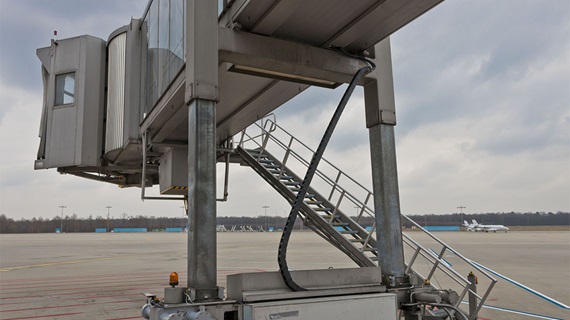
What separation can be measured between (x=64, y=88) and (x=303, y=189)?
33.2ft

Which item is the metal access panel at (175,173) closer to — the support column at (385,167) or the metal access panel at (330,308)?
the support column at (385,167)

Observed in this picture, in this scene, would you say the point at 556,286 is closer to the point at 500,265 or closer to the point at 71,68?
the point at 500,265

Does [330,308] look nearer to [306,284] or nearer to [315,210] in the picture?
[306,284]

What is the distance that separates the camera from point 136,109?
34.9 ft

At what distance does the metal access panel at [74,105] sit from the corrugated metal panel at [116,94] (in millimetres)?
440

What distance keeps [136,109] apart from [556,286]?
14274 millimetres

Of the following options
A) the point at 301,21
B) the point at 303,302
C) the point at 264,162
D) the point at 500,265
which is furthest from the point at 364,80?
the point at 500,265

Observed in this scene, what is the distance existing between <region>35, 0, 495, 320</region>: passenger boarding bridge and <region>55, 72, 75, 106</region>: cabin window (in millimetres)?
2004

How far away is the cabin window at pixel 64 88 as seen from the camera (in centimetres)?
1188

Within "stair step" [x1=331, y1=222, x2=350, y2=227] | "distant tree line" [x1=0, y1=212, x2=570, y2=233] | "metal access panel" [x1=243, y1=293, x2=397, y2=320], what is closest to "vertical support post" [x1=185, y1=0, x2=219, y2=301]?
"metal access panel" [x1=243, y1=293, x2=397, y2=320]

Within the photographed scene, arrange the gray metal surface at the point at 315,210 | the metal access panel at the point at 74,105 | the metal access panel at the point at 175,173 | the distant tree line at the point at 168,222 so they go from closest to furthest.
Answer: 1. the gray metal surface at the point at 315,210
2. the metal access panel at the point at 175,173
3. the metal access panel at the point at 74,105
4. the distant tree line at the point at 168,222

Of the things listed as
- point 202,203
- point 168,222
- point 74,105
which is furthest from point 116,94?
point 168,222

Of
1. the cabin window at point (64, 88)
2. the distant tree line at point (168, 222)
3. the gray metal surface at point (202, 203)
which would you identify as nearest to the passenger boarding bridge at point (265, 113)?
the gray metal surface at point (202, 203)

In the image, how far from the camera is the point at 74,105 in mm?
11711
